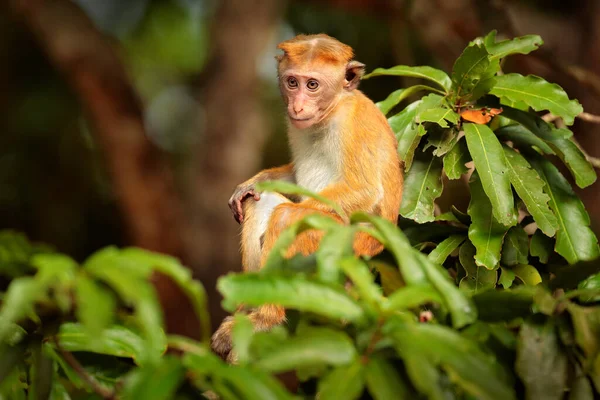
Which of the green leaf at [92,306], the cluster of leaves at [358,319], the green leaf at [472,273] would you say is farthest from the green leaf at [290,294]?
the green leaf at [472,273]

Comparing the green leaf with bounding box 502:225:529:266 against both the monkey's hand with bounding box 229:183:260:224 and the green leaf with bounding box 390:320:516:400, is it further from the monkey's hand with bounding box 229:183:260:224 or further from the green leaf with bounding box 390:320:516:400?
the green leaf with bounding box 390:320:516:400

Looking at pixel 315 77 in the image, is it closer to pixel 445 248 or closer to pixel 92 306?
pixel 445 248

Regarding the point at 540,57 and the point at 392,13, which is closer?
the point at 540,57

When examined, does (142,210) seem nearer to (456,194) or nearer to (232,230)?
(232,230)

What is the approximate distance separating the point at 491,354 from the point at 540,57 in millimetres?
5192

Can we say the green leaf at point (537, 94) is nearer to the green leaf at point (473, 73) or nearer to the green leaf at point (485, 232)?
the green leaf at point (473, 73)

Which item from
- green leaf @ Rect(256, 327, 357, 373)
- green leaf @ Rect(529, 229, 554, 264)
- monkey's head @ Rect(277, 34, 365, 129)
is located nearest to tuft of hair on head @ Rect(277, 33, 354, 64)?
monkey's head @ Rect(277, 34, 365, 129)

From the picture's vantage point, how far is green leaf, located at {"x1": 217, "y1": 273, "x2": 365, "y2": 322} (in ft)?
7.41

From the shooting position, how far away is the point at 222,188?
413 inches

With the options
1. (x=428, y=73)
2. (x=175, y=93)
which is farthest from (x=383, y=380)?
(x=175, y=93)

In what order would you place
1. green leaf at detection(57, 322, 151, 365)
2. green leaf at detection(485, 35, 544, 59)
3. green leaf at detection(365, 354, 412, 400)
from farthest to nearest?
green leaf at detection(485, 35, 544, 59) < green leaf at detection(57, 322, 151, 365) < green leaf at detection(365, 354, 412, 400)

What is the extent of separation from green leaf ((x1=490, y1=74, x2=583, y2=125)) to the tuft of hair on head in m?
0.94

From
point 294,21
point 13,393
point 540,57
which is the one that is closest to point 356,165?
point 13,393

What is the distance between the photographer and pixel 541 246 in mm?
4039
